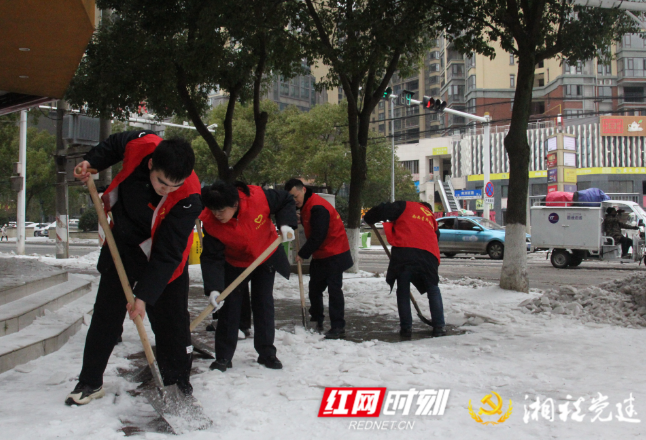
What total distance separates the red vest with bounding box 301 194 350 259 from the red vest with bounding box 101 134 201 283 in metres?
2.56

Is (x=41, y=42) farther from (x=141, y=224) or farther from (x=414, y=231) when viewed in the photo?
(x=414, y=231)

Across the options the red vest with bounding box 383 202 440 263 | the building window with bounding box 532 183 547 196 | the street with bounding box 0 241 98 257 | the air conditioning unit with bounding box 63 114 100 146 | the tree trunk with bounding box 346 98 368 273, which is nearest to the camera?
the red vest with bounding box 383 202 440 263

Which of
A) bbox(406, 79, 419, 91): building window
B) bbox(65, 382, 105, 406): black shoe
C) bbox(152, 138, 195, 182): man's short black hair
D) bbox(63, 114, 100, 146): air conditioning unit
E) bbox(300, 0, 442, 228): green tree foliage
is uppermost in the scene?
bbox(406, 79, 419, 91): building window

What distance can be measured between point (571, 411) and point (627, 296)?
14.4 feet

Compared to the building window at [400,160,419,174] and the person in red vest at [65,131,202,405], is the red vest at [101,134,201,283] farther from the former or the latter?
the building window at [400,160,419,174]

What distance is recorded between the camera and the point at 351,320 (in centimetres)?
738

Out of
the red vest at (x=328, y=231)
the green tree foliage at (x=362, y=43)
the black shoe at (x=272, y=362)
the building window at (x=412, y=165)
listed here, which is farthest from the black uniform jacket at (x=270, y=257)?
the building window at (x=412, y=165)

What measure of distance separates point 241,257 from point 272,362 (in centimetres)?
89

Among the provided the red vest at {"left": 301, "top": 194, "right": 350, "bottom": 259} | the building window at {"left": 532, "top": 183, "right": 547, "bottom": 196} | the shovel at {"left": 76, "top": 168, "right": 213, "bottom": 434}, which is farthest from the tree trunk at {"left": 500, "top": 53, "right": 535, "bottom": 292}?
the building window at {"left": 532, "top": 183, "right": 547, "bottom": 196}

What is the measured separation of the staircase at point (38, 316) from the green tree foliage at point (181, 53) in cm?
547

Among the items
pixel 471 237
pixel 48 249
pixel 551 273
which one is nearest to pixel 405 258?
pixel 551 273

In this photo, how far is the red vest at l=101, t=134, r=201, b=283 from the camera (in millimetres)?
3535

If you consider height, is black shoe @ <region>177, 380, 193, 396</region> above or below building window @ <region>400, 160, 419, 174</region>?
below

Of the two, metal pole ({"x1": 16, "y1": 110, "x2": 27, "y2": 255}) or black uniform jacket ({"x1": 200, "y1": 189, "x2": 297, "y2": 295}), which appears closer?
black uniform jacket ({"x1": 200, "y1": 189, "x2": 297, "y2": 295})
